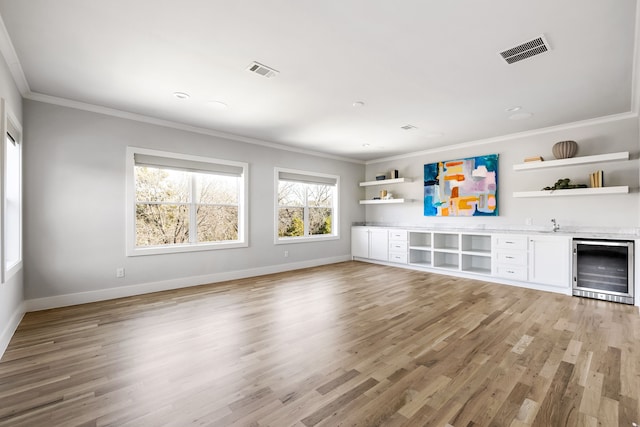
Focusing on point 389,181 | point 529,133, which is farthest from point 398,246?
point 529,133

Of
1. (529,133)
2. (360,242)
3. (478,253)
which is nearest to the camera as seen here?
(529,133)

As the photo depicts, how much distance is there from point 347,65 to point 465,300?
3.24 meters

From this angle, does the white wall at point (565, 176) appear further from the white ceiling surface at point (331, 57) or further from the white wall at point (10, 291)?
the white wall at point (10, 291)

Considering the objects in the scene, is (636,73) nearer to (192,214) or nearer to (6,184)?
(192,214)

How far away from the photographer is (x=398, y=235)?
20.9 feet

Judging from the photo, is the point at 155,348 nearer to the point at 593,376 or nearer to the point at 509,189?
the point at 593,376

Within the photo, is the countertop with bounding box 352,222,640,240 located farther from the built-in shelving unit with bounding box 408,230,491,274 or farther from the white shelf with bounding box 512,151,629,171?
the white shelf with bounding box 512,151,629,171

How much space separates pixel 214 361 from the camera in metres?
2.35

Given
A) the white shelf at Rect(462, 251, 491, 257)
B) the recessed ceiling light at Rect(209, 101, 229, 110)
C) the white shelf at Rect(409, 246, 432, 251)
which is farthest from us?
the white shelf at Rect(409, 246, 432, 251)

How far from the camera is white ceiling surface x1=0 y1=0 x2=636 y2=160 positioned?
2123 millimetres

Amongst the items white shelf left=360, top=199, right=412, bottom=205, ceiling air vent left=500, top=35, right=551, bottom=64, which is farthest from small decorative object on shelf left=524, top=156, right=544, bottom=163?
ceiling air vent left=500, top=35, right=551, bottom=64

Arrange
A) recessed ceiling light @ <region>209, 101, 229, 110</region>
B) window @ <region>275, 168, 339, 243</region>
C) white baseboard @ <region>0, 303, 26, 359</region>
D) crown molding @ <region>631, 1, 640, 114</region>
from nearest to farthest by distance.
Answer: crown molding @ <region>631, 1, 640, 114</region>, white baseboard @ <region>0, 303, 26, 359</region>, recessed ceiling light @ <region>209, 101, 229, 110</region>, window @ <region>275, 168, 339, 243</region>

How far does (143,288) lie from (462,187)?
5751 millimetres

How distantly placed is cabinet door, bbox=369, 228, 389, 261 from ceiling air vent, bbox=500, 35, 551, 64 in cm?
427
